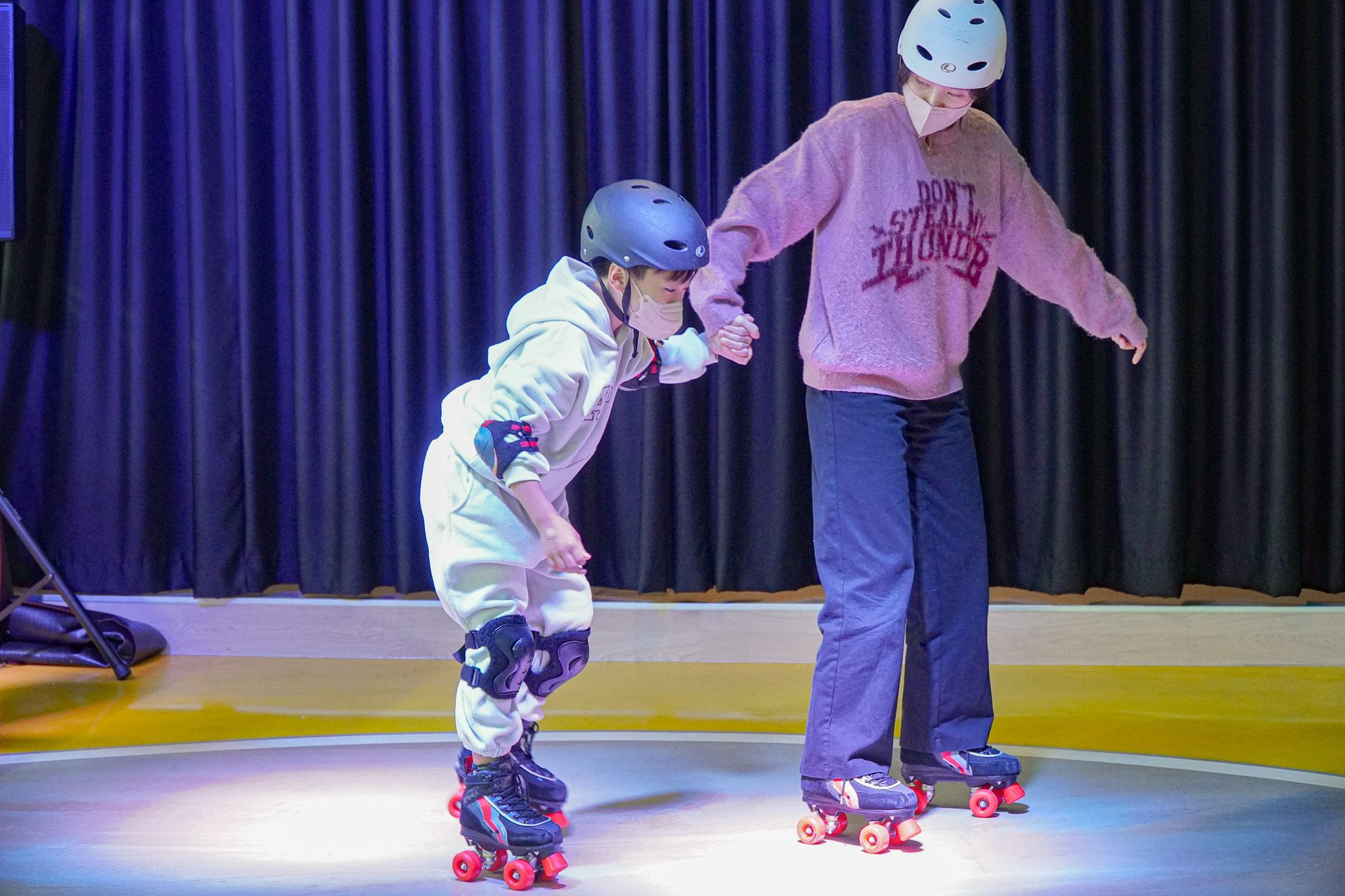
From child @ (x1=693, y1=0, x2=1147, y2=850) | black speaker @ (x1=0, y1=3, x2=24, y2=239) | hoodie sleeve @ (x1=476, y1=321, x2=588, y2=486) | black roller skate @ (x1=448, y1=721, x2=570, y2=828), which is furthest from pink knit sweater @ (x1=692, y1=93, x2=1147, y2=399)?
black speaker @ (x1=0, y1=3, x2=24, y2=239)

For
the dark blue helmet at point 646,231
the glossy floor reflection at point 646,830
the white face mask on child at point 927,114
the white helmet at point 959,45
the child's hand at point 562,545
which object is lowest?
the glossy floor reflection at point 646,830

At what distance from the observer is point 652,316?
2.00 meters

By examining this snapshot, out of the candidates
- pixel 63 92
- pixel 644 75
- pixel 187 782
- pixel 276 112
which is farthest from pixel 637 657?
pixel 63 92

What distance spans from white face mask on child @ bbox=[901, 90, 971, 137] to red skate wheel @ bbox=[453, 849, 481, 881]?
138 centimetres

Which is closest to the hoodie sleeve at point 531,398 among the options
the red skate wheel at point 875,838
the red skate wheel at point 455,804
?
the red skate wheel at point 455,804

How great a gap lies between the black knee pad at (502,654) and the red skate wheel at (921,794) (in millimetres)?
767

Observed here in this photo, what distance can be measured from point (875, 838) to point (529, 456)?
83 centimetres

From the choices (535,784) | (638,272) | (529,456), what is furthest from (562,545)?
(535,784)

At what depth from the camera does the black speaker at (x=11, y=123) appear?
3.36 m

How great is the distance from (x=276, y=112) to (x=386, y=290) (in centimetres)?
59

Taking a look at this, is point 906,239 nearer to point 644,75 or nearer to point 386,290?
point 644,75

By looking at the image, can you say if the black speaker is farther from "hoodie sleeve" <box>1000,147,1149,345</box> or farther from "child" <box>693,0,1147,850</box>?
"hoodie sleeve" <box>1000,147,1149,345</box>

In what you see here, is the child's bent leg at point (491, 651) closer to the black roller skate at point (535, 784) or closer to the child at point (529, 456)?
the child at point (529, 456)

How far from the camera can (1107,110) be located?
11.2ft
